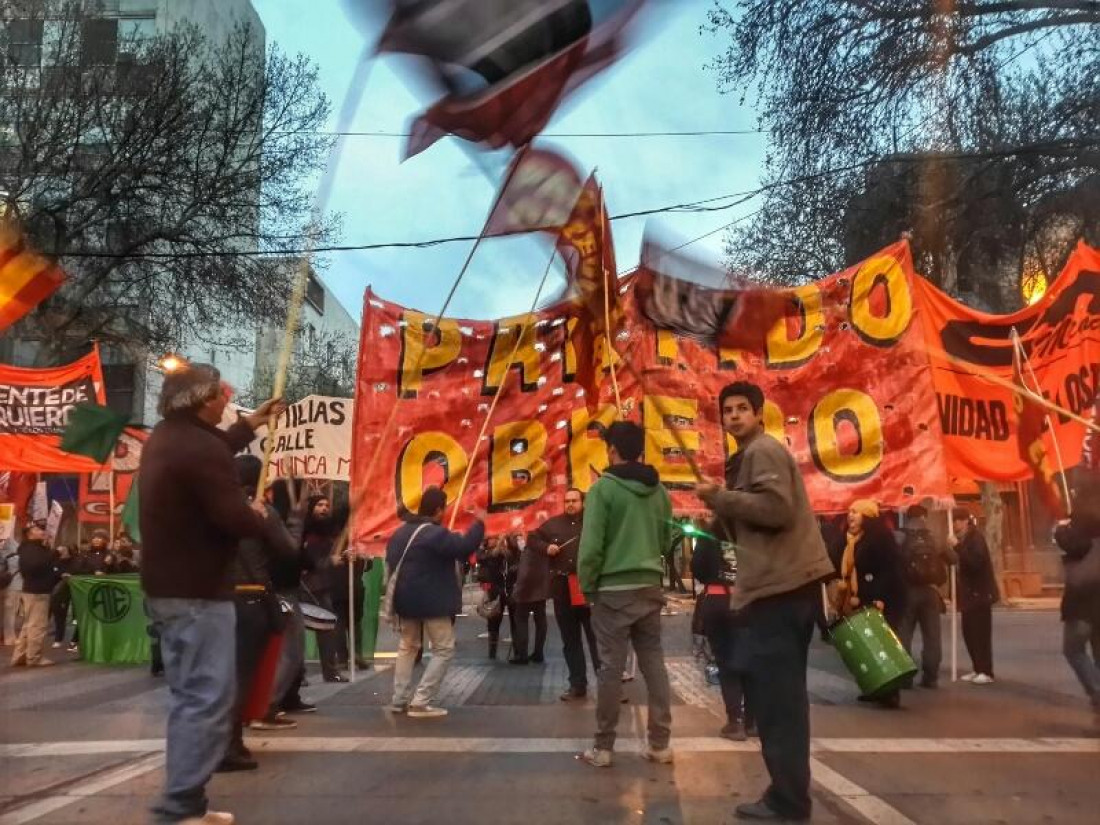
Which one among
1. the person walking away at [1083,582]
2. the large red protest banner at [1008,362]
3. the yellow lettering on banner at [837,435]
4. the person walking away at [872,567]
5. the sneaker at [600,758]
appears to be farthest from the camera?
the person walking away at [872,567]

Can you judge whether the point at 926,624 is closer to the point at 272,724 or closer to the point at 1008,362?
the point at 1008,362

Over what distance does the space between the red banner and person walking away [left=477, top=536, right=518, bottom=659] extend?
5.22 meters

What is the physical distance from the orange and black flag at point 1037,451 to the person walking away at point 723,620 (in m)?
2.70

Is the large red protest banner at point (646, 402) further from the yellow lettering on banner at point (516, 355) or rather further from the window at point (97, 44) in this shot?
the window at point (97, 44)

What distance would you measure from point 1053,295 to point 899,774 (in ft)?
14.7

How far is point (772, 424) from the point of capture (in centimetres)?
779

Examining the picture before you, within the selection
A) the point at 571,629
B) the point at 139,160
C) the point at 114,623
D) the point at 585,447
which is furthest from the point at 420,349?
the point at 139,160

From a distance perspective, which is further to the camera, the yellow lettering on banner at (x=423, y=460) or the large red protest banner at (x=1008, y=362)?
the large red protest banner at (x=1008, y=362)

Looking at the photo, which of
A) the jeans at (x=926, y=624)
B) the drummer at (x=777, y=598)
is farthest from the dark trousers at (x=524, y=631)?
the drummer at (x=777, y=598)

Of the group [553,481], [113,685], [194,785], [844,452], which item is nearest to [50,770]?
[194,785]

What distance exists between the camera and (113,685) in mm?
9836

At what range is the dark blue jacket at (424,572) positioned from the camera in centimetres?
738

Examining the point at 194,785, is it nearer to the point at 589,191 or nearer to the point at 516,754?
the point at 516,754

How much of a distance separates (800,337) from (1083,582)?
101 inches
